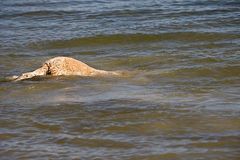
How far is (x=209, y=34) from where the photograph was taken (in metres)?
12.8

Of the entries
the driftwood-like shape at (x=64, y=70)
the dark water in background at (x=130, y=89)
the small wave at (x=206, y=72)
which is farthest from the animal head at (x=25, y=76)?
the small wave at (x=206, y=72)

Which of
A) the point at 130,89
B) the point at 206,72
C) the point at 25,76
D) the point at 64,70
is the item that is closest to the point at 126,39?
the point at 64,70

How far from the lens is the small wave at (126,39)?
1261 centimetres

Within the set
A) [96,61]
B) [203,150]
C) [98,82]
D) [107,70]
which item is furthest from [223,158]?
[96,61]

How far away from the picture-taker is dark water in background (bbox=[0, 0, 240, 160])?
5805 mm

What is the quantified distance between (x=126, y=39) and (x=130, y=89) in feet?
16.4

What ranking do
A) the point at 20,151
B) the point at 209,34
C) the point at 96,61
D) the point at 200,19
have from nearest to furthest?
the point at 20,151 → the point at 96,61 → the point at 209,34 → the point at 200,19

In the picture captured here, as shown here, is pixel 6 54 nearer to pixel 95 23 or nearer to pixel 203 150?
pixel 95 23

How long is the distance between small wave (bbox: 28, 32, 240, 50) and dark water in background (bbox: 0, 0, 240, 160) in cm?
2

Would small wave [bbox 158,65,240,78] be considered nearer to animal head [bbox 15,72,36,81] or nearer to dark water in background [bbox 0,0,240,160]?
dark water in background [bbox 0,0,240,160]

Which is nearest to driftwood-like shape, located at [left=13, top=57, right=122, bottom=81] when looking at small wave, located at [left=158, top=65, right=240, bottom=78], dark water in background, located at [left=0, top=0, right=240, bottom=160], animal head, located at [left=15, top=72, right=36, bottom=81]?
animal head, located at [left=15, top=72, right=36, bottom=81]

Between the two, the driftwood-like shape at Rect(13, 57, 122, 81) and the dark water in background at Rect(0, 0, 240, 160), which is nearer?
the dark water in background at Rect(0, 0, 240, 160)

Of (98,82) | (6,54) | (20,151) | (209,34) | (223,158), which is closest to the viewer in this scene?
(223,158)

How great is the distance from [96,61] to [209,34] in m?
3.02
